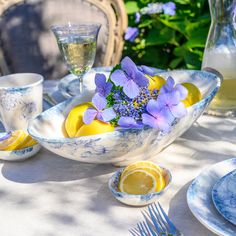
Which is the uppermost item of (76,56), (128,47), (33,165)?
(76,56)

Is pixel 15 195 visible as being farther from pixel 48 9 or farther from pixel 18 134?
pixel 48 9

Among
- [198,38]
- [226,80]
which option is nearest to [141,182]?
[226,80]

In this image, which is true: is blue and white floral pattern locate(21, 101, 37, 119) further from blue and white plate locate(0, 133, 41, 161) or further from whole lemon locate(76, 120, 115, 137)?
whole lemon locate(76, 120, 115, 137)

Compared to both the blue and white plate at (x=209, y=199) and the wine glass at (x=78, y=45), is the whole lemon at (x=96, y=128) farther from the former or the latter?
the wine glass at (x=78, y=45)

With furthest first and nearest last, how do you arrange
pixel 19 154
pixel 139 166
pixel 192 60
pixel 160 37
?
pixel 160 37
pixel 192 60
pixel 19 154
pixel 139 166

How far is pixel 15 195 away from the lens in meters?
0.71

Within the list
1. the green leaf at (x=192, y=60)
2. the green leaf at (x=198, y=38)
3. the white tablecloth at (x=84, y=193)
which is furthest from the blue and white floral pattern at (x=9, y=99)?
the green leaf at (x=192, y=60)

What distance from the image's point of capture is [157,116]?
2.25ft

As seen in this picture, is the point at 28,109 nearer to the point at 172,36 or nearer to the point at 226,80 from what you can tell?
the point at 226,80

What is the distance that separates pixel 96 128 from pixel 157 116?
10 cm

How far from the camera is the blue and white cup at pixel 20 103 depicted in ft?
2.77

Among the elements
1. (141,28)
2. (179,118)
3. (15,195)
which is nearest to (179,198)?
(179,118)

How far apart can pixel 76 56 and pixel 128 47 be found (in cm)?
127

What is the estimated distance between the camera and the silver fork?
577 millimetres
